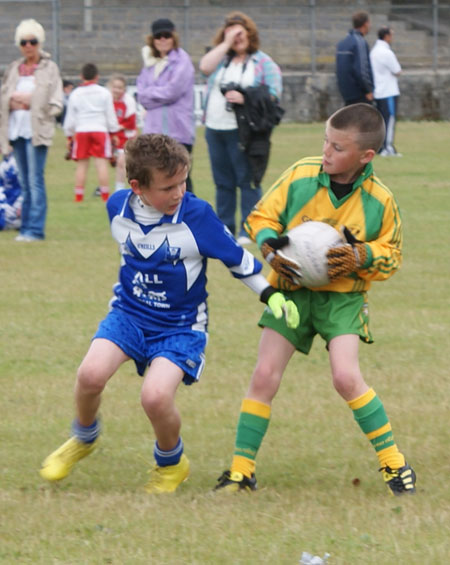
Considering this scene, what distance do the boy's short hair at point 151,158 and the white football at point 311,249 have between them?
0.54 metres

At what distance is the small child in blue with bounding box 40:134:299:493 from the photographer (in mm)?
4734

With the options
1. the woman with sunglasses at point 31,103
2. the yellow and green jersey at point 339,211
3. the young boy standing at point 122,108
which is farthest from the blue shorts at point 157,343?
the young boy standing at point 122,108

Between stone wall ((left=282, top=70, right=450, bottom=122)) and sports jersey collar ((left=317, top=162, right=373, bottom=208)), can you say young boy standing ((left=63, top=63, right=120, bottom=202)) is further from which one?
stone wall ((left=282, top=70, right=450, bottom=122))

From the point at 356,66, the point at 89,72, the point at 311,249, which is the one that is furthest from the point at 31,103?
the point at 356,66

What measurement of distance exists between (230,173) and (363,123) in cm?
668

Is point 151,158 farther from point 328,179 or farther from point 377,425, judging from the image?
point 377,425

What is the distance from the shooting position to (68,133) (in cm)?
1566

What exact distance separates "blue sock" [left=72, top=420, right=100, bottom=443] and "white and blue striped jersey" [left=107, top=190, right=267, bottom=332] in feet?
1.72

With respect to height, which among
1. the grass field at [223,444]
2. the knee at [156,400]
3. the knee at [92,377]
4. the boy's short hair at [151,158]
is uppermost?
the boy's short hair at [151,158]

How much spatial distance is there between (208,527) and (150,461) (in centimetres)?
118

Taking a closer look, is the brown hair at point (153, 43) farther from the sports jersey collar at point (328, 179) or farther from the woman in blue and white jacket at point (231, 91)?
the sports jersey collar at point (328, 179)

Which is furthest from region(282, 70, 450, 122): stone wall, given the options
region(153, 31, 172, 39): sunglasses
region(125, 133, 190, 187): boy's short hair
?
region(125, 133, 190, 187): boy's short hair

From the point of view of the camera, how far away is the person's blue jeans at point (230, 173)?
11109 millimetres

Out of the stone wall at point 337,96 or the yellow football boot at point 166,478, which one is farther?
the stone wall at point 337,96
